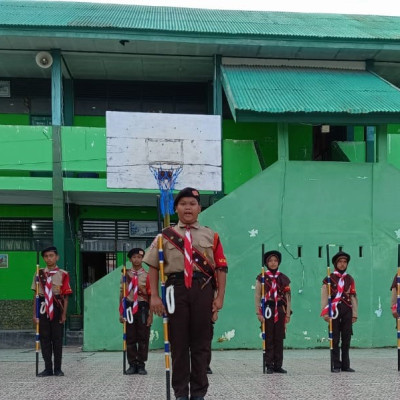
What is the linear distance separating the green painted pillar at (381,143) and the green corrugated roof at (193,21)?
9.57 ft

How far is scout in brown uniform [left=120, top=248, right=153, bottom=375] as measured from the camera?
8852 mm

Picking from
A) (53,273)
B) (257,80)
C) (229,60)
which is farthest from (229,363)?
(229,60)

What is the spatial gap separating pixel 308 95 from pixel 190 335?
11126 mm

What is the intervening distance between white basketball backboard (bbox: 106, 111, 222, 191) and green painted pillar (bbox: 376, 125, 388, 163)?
3.75 metres

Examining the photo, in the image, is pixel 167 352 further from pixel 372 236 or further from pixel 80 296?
pixel 80 296

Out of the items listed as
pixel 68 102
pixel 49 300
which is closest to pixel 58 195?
pixel 68 102

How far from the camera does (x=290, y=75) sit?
55.5ft

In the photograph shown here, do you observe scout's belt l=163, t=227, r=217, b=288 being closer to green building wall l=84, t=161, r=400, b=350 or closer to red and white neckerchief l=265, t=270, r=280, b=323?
red and white neckerchief l=265, t=270, r=280, b=323

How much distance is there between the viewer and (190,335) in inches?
207

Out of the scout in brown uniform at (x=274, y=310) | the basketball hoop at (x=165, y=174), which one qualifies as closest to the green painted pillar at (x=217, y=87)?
the basketball hoop at (x=165, y=174)

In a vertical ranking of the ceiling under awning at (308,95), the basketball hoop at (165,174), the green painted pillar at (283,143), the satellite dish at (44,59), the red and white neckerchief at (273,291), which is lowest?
the red and white neckerchief at (273,291)

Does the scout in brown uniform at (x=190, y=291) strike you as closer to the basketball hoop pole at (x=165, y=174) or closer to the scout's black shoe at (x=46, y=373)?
the scout's black shoe at (x=46, y=373)

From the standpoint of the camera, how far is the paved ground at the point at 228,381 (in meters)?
6.49

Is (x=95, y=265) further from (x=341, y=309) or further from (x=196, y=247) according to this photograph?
(x=196, y=247)
